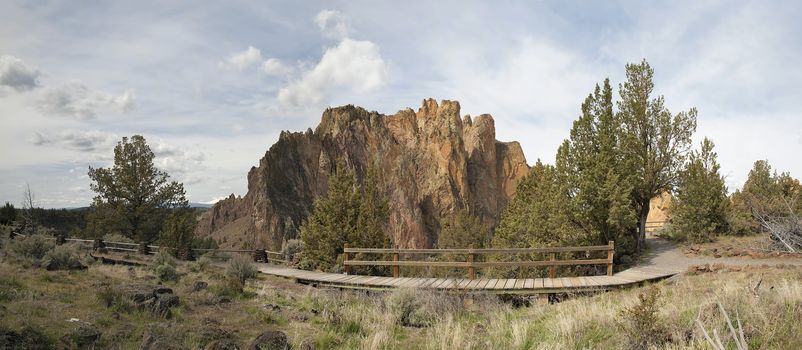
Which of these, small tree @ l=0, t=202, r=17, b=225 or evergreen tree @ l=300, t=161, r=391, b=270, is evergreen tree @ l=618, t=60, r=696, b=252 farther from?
small tree @ l=0, t=202, r=17, b=225

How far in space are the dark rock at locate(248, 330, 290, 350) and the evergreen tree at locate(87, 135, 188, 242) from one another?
106 feet

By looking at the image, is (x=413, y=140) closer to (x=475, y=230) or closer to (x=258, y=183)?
(x=258, y=183)

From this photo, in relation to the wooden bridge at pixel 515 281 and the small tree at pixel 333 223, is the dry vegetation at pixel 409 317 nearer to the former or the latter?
the wooden bridge at pixel 515 281

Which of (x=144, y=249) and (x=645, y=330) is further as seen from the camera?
(x=144, y=249)

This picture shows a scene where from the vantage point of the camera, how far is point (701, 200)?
Result: 2373 cm

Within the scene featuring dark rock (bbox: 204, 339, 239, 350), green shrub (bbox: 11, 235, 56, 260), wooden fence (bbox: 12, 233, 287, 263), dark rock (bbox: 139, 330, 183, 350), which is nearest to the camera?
dark rock (bbox: 139, 330, 183, 350)

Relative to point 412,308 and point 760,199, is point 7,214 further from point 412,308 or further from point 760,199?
point 760,199

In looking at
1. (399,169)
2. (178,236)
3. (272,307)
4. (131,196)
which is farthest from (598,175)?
(399,169)

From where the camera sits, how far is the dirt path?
52.5 ft

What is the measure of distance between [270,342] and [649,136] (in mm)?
23837

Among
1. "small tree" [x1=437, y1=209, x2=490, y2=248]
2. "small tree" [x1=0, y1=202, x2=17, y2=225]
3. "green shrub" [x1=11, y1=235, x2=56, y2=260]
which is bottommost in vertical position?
"small tree" [x1=437, y1=209, x2=490, y2=248]

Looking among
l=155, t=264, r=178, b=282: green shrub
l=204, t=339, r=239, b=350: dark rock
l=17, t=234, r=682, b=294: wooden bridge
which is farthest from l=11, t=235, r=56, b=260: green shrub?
l=204, t=339, r=239, b=350: dark rock

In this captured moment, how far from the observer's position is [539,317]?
8.60m

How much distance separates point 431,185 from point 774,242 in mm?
95964
